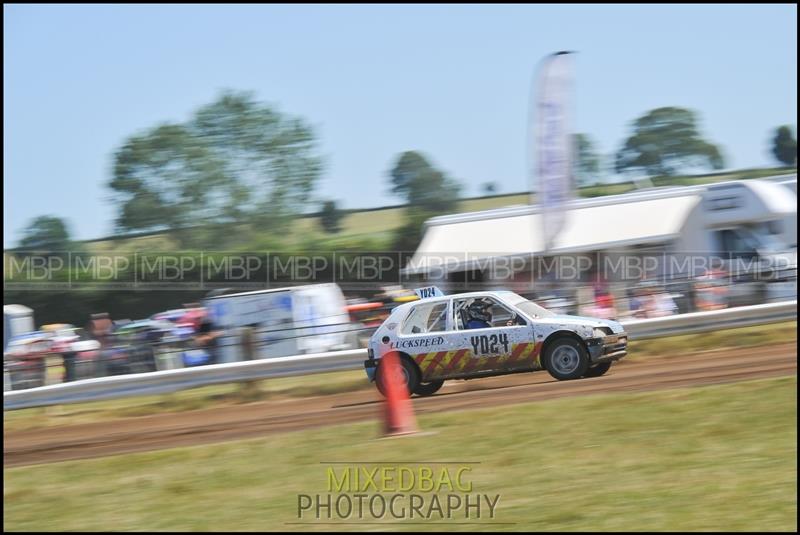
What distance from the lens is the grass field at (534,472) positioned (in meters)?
4.96

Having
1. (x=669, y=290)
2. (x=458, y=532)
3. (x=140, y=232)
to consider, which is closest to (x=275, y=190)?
(x=140, y=232)

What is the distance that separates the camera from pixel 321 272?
174cm

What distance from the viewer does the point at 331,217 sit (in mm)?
1859

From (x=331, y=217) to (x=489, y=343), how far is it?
47 cm

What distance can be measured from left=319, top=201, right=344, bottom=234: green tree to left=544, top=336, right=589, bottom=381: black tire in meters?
0.56

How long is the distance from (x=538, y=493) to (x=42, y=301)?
4168mm

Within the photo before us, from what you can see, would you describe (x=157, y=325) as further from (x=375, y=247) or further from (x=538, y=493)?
(x=538, y=493)

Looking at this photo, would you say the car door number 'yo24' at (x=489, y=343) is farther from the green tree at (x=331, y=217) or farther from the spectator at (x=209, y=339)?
the spectator at (x=209, y=339)

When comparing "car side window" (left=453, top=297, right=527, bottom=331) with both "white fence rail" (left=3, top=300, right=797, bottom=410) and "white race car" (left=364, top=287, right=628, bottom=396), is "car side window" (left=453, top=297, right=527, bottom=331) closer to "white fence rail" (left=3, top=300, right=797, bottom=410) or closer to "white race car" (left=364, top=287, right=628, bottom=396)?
"white race car" (left=364, top=287, right=628, bottom=396)

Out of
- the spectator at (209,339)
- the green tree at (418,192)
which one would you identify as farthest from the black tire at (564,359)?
the spectator at (209,339)

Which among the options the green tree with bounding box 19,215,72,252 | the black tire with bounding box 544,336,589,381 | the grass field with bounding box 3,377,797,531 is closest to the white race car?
the black tire with bounding box 544,336,589,381

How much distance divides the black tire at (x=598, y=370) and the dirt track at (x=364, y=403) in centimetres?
4

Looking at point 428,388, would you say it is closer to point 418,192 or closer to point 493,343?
point 493,343

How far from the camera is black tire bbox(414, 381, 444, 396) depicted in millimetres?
1817
